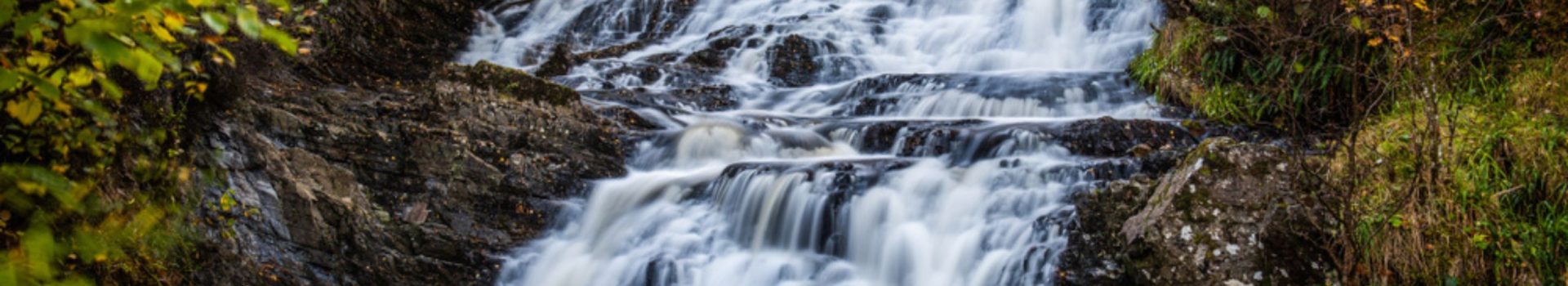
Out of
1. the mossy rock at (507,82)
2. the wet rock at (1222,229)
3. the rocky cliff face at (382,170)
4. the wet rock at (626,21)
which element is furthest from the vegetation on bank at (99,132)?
the wet rock at (626,21)

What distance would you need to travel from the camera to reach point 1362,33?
6402mm

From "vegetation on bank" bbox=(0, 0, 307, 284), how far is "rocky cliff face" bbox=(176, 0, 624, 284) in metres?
0.35

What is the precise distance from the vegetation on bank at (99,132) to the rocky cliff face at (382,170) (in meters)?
0.35

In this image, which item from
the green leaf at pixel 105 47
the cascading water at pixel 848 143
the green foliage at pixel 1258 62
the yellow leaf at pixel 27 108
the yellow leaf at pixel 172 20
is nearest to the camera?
the green leaf at pixel 105 47

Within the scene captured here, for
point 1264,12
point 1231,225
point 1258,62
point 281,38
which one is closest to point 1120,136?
point 1258,62

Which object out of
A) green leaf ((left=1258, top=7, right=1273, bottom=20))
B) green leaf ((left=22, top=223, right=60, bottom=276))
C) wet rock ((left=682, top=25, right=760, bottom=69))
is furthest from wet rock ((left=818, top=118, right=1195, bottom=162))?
green leaf ((left=22, top=223, right=60, bottom=276))

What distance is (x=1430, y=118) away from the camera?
13.8ft

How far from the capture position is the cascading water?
18.4 ft

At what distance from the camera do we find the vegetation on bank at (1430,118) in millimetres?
4055

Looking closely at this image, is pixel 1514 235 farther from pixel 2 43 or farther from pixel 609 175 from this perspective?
pixel 2 43

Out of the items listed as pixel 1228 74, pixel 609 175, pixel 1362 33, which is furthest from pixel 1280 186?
pixel 609 175

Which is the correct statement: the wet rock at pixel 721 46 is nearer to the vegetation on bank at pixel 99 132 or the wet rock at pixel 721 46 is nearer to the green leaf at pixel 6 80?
the vegetation on bank at pixel 99 132

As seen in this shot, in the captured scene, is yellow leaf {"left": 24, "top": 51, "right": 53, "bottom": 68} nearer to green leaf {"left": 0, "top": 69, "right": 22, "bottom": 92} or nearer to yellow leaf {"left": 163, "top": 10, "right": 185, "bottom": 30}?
yellow leaf {"left": 163, "top": 10, "right": 185, "bottom": 30}

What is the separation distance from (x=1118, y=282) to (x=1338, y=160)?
1319 mm
